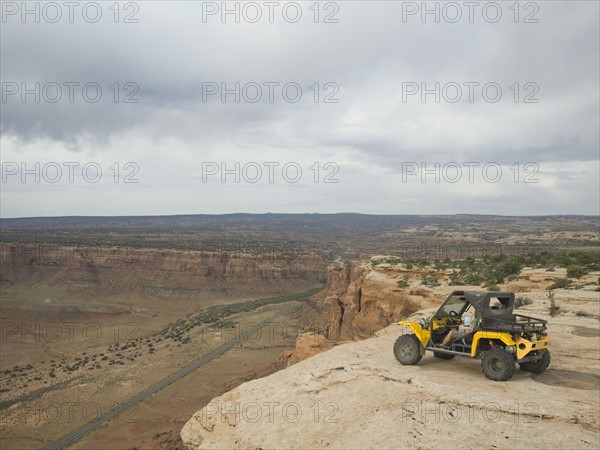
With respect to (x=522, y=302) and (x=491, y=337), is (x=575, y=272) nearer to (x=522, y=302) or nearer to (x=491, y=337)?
(x=522, y=302)

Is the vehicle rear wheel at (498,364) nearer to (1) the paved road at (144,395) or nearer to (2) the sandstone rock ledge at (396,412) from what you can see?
(2) the sandstone rock ledge at (396,412)

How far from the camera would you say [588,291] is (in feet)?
62.8

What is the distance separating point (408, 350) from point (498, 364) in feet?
6.83

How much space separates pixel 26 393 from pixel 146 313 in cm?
3315

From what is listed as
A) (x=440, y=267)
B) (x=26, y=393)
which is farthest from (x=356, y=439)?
(x=26, y=393)

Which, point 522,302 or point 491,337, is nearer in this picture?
point 491,337

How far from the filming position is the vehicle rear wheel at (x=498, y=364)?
353 inches

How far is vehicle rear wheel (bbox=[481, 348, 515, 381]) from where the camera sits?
8.96m

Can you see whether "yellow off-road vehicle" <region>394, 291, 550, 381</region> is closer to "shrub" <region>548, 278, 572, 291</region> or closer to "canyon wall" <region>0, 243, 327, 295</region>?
"shrub" <region>548, 278, 572, 291</region>

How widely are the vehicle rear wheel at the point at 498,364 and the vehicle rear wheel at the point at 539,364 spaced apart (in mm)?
1171

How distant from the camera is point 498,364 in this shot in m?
9.16

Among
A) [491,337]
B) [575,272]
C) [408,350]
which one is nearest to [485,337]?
[491,337]

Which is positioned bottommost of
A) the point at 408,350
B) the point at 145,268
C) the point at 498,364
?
the point at 145,268

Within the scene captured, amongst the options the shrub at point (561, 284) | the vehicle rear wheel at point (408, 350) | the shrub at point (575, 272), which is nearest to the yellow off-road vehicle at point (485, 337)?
the vehicle rear wheel at point (408, 350)
